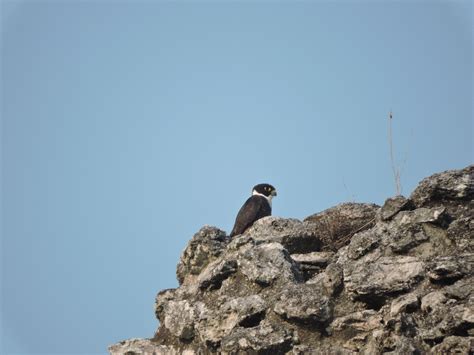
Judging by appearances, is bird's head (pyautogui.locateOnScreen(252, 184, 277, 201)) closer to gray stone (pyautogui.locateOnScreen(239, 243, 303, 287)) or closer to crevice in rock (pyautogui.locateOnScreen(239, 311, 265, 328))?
gray stone (pyautogui.locateOnScreen(239, 243, 303, 287))

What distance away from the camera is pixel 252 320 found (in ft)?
34.0

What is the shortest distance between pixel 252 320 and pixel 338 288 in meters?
1.30

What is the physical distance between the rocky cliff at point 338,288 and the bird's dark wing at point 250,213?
5.32 m

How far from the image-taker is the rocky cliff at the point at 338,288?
941 centimetres

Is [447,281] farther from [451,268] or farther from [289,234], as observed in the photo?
[289,234]

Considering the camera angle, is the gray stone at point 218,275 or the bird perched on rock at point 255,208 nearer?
the gray stone at point 218,275

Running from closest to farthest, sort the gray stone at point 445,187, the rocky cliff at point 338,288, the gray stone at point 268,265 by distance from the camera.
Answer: the rocky cliff at point 338,288 → the gray stone at point 268,265 → the gray stone at point 445,187

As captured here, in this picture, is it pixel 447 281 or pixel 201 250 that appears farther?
pixel 201 250

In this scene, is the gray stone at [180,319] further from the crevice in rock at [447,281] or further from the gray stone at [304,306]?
the crevice in rock at [447,281]

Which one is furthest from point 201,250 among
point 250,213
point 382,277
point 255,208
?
point 255,208

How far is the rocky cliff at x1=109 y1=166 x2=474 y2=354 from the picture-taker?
9.41 m

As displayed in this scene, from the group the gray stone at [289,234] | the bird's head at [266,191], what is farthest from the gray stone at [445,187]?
the bird's head at [266,191]

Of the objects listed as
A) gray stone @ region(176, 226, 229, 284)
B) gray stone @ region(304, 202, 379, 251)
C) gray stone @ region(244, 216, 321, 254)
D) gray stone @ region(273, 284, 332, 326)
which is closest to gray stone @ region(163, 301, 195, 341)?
gray stone @ region(176, 226, 229, 284)

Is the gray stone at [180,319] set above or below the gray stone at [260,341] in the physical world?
above
